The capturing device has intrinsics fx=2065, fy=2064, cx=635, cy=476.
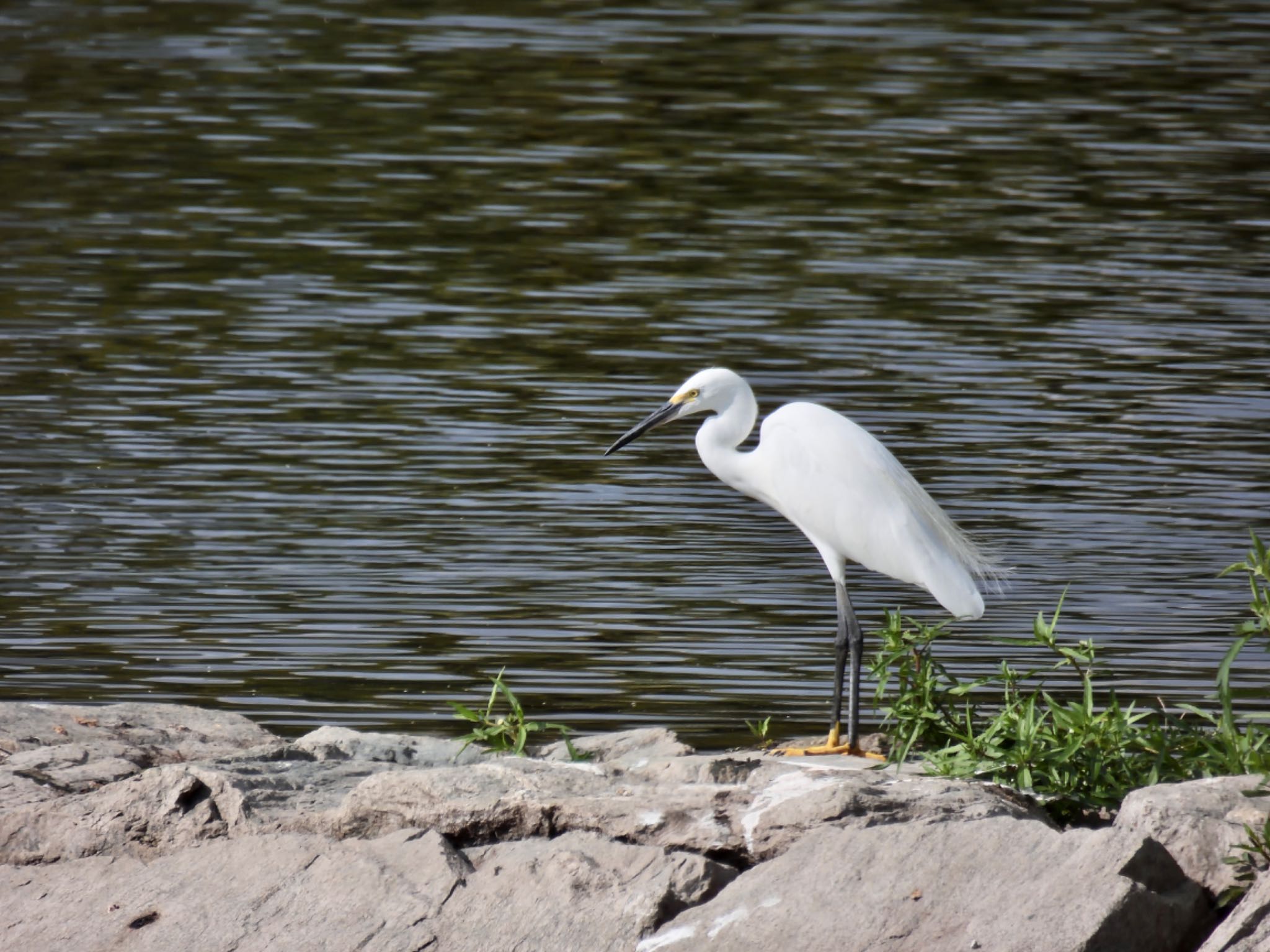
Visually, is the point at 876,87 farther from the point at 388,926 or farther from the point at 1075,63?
the point at 388,926

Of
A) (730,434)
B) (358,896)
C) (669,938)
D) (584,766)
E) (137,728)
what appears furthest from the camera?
(730,434)

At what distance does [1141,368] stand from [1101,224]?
130 inches

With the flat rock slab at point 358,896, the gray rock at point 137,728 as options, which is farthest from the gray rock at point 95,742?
the flat rock slab at point 358,896

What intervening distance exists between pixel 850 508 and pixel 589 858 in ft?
5.71

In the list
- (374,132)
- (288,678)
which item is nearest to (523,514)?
(288,678)

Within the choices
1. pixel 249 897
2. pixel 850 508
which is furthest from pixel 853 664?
pixel 249 897

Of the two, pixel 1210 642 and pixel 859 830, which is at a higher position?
pixel 859 830

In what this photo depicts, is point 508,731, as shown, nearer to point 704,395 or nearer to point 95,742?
point 95,742

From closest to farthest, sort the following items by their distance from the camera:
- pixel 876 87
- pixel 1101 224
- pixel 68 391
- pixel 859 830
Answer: pixel 859 830, pixel 68 391, pixel 1101 224, pixel 876 87

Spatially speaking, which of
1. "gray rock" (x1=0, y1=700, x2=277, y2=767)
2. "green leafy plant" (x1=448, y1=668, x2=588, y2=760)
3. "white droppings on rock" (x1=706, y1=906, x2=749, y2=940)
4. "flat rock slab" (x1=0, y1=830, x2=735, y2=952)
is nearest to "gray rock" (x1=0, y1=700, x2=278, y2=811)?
"gray rock" (x1=0, y1=700, x2=277, y2=767)

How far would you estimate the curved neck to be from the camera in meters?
6.79

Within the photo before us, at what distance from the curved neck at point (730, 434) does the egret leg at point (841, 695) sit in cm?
57

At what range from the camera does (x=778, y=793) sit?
17.1 feet

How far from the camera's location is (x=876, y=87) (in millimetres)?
18000
